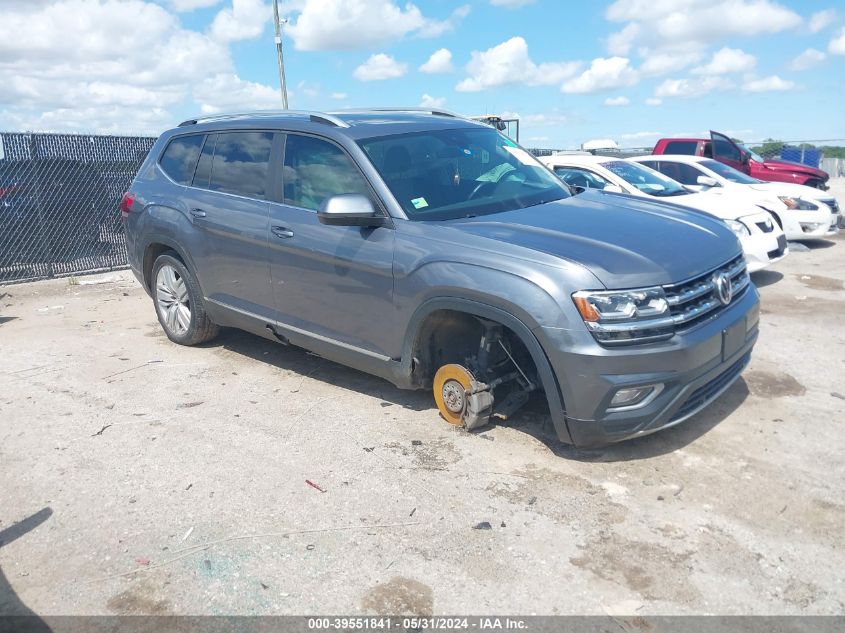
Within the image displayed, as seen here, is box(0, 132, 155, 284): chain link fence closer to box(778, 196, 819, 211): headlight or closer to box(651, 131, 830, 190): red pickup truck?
box(778, 196, 819, 211): headlight

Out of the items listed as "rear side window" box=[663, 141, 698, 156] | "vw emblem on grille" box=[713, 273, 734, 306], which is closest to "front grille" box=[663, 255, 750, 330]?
"vw emblem on grille" box=[713, 273, 734, 306]

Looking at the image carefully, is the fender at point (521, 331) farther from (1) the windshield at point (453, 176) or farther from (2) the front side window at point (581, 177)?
(2) the front side window at point (581, 177)

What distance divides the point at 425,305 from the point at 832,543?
237cm

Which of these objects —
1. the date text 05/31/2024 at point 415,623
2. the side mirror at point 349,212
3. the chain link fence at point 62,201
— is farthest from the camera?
the chain link fence at point 62,201

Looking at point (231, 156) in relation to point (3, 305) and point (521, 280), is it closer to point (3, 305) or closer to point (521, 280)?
point (521, 280)

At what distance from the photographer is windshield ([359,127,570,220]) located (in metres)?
4.52

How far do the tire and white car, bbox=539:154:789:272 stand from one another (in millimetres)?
4137

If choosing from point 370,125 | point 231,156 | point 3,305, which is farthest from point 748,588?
point 3,305

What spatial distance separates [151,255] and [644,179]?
6.46 metres

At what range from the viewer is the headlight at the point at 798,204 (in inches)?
453

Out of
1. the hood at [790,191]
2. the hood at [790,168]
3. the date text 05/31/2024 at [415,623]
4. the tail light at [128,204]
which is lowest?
the date text 05/31/2024 at [415,623]

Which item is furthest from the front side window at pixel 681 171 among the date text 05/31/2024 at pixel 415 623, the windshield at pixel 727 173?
the date text 05/31/2024 at pixel 415 623

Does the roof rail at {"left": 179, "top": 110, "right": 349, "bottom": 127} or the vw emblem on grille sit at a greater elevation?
the roof rail at {"left": 179, "top": 110, "right": 349, "bottom": 127}

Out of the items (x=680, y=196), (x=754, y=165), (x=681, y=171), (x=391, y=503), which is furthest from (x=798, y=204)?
(x=391, y=503)
